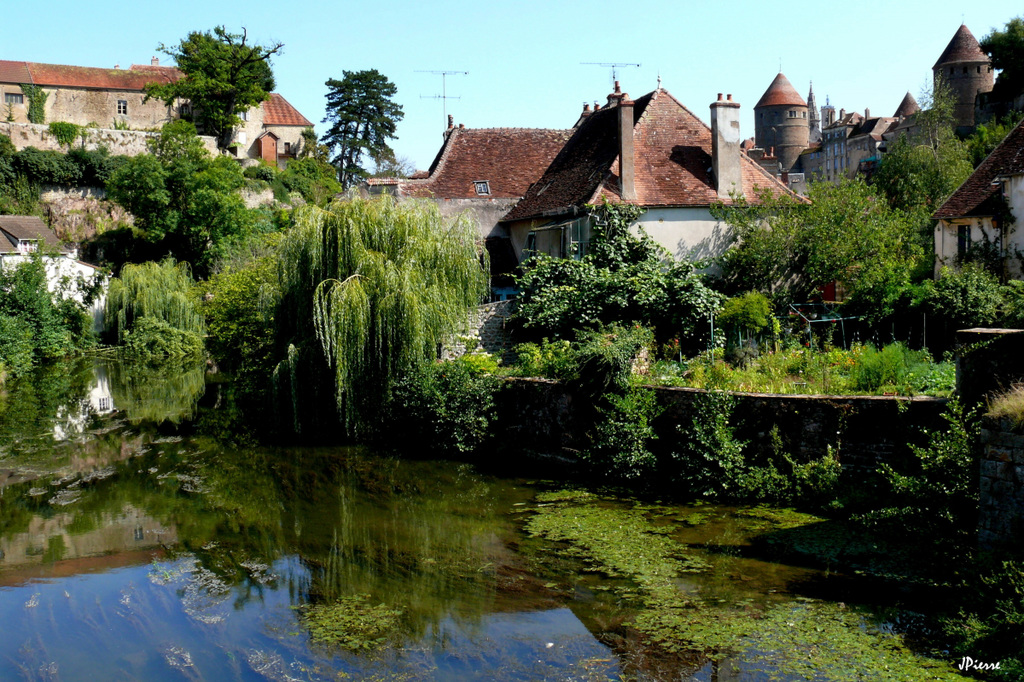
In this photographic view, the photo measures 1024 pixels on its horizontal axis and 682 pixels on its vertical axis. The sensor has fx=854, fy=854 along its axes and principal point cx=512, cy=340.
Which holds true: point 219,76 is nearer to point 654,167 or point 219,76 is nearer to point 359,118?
point 359,118

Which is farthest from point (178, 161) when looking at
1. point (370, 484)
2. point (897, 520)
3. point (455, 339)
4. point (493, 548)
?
point (897, 520)

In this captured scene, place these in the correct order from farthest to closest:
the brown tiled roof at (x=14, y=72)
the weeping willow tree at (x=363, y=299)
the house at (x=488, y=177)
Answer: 1. the brown tiled roof at (x=14, y=72)
2. the house at (x=488, y=177)
3. the weeping willow tree at (x=363, y=299)

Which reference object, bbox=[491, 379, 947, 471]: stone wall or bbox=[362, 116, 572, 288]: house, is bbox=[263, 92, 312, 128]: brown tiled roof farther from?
bbox=[491, 379, 947, 471]: stone wall

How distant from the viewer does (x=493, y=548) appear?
464 inches

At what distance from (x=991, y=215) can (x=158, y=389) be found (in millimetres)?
25636

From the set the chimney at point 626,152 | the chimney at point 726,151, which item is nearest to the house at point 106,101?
the chimney at point 626,152

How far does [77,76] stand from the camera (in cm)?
6253

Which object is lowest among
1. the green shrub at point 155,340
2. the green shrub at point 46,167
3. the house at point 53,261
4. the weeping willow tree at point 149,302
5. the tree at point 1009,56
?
the green shrub at point 155,340

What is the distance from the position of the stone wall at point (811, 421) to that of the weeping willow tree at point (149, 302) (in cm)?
2658

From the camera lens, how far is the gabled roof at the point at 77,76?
60.3 meters

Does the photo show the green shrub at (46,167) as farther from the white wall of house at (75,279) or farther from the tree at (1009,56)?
the tree at (1009,56)

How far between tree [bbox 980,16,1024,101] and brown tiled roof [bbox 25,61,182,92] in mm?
55413

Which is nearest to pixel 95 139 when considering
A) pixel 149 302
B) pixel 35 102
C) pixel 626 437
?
pixel 35 102

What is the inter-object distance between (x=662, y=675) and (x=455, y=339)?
1216 centimetres
